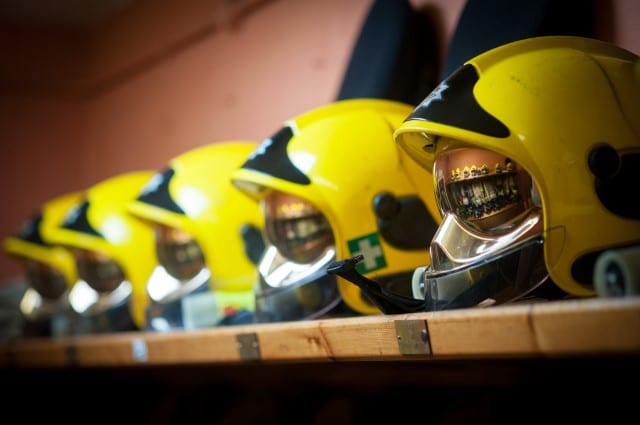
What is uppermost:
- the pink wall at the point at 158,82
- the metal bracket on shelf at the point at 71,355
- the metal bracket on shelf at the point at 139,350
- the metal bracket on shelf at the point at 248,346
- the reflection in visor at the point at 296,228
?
the pink wall at the point at 158,82

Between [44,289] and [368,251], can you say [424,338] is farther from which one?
[44,289]

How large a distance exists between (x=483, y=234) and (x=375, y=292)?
0.15 meters

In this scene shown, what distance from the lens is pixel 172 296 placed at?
160cm

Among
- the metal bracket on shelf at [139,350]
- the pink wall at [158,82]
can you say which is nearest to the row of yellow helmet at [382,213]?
the metal bracket on shelf at [139,350]

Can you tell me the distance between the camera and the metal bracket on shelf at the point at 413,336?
2.79 ft

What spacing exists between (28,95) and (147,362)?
2.05 meters

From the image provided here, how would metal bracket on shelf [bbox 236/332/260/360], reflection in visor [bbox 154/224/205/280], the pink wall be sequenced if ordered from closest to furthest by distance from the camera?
1. metal bracket on shelf [bbox 236/332/260/360]
2. reflection in visor [bbox 154/224/205/280]
3. the pink wall

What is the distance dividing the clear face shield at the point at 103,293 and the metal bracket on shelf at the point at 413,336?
1.05 meters

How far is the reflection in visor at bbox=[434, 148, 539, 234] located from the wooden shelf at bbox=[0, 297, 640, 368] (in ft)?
0.47

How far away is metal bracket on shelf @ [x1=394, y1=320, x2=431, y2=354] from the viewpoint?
0.85m

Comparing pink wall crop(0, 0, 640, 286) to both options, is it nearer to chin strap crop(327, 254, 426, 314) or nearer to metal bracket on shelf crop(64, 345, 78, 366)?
chin strap crop(327, 254, 426, 314)

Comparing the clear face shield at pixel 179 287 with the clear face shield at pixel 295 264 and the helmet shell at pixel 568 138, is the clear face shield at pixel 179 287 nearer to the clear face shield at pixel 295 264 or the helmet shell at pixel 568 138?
the clear face shield at pixel 295 264

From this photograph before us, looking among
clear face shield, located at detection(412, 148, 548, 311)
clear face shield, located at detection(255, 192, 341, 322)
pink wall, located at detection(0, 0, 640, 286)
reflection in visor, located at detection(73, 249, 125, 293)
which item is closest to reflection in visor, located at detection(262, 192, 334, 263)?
clear face shield, located at detection(255, 192, 341, 322)

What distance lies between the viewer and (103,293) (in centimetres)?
188
